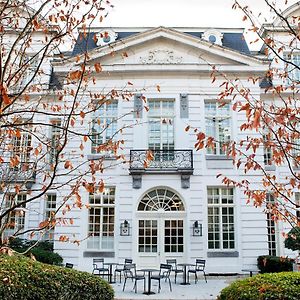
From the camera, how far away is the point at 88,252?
17.1 metres

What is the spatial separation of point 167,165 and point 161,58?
508 centimetres

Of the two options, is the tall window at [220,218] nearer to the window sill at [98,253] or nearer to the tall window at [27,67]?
the window sill at [98,253]

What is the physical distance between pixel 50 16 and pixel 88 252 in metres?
13.6

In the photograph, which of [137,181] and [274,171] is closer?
[137,181]

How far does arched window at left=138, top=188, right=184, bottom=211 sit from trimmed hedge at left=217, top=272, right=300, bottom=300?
10684 millimetres

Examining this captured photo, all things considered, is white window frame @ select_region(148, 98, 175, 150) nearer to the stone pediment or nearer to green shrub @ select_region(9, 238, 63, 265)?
the stone pediment

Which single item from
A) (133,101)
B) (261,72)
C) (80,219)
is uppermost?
(261,72)

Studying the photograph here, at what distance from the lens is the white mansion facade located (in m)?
17.2

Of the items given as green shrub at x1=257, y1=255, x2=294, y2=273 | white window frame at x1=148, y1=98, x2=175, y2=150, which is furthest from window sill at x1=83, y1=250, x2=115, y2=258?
green shrub at x1=257, y1=255, x2=294, y2=273

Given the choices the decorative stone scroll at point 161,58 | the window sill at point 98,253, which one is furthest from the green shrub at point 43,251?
the decorative stone scroll at point 161,58

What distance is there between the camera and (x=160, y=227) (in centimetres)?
1762

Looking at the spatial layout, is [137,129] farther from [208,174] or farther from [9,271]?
[9,271]

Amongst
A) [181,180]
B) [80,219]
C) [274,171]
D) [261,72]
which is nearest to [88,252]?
[80,219]

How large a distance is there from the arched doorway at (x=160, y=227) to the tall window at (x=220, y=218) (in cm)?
123
